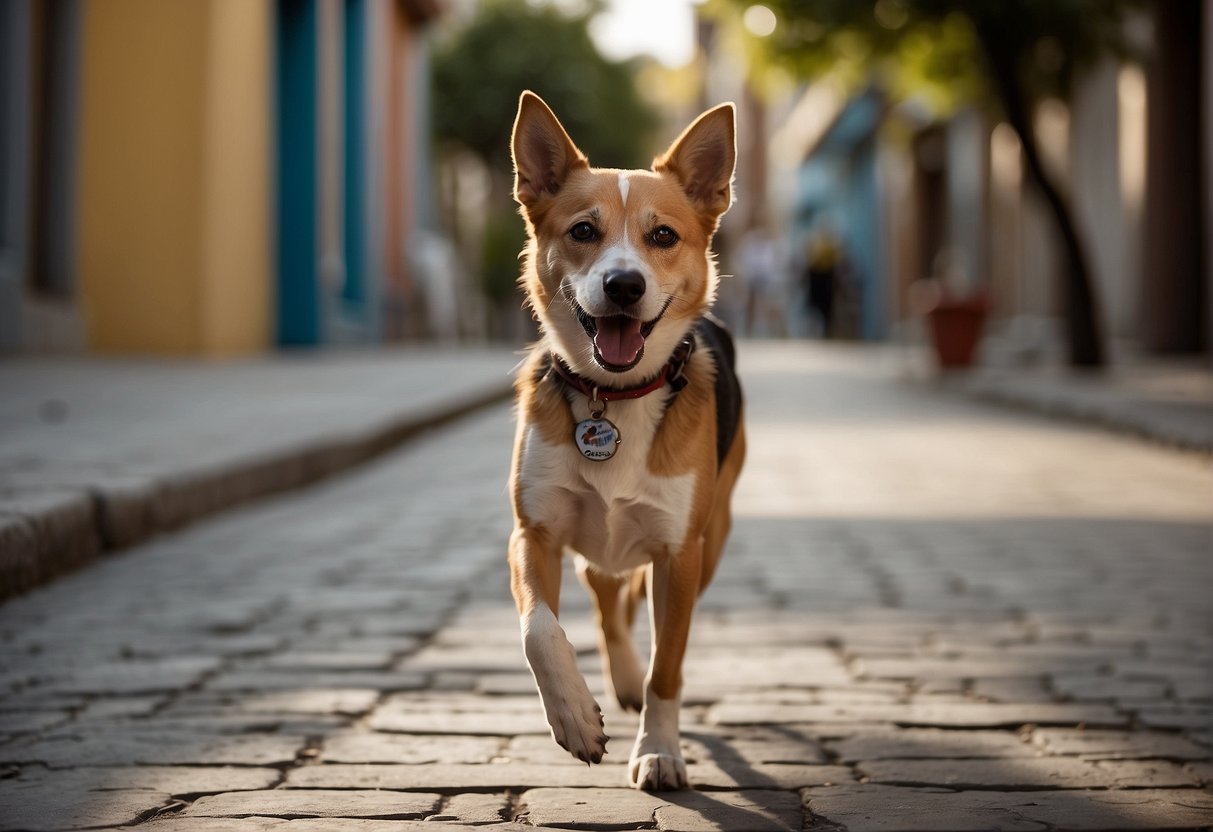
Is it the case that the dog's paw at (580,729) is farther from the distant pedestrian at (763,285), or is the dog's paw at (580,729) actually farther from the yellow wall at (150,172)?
the distant pedestrian at (763,285)

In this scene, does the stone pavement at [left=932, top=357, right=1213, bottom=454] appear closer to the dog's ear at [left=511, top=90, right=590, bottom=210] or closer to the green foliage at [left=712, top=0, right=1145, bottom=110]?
the green foliage at [left=712, top=0, right=1145, bottom=110]

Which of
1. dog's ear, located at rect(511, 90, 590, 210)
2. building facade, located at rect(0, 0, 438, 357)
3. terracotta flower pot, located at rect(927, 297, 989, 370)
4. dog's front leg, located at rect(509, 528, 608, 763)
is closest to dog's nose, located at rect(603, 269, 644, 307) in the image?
dog's ear, located at rect(511, 90, 590, 210)

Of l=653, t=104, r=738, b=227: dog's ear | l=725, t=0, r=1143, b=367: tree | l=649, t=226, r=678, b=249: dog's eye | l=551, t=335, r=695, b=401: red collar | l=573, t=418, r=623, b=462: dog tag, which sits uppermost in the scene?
l=725, t=0, r=1143, b=367: tree

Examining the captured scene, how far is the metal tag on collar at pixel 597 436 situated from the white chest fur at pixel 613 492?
0.06 ft

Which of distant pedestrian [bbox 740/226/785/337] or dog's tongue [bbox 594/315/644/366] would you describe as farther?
distant pedestrian [bbox 740/226/785/337]

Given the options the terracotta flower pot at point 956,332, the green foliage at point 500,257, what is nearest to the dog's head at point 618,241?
the terracotta flower pot at point 956,332

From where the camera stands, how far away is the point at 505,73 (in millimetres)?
40906

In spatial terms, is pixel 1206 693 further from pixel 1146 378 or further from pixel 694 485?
pixel 1146 378

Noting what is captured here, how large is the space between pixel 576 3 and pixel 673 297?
4120cm

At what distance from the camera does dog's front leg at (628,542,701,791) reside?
3.21 metres

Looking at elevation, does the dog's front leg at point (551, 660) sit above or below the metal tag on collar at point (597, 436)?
below

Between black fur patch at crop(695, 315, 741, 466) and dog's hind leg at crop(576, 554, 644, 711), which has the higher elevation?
black fur patch at crop(695, 315, 741, 466)

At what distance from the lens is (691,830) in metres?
2.89

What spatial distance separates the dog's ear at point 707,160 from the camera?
3934 mm
